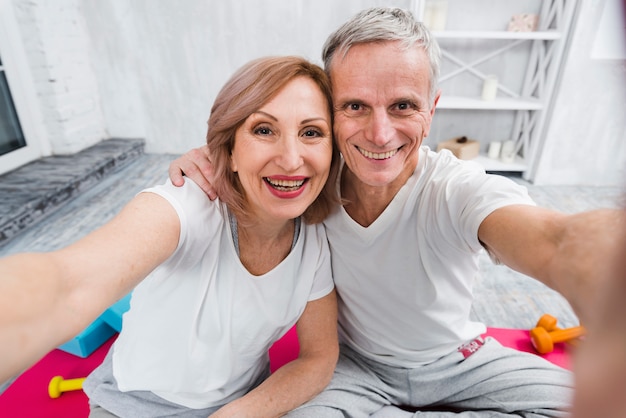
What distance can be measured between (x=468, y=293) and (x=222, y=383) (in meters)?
0.73

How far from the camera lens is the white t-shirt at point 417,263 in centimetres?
98

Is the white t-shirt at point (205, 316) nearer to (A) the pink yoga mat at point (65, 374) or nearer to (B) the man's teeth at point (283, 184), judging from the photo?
(B) the man's teeth at point (283, 184)

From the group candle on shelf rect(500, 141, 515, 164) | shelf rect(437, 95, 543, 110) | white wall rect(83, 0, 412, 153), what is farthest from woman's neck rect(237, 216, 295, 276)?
candle on shelf rect(500, 141, 515, 164)

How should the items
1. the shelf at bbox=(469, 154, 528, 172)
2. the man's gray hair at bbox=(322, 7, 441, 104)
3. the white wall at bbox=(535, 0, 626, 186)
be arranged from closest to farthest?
1. the man's gray hair at bbox=(322, 7, 441, 104)
2. the white wall at bbox=(535, 0, 626, 186)
3. the shelf at bbox=(469, 154, 528, 172)

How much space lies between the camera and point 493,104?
3385mm

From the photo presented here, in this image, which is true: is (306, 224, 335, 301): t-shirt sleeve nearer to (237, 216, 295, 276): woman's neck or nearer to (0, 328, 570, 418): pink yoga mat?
(237, 216, 295, 276): woman's neck

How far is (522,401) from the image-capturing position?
1146mm

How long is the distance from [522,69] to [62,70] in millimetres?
4006

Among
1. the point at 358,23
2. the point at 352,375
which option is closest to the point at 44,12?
the point at 358,23

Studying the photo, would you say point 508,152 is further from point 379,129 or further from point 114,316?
point 114,316

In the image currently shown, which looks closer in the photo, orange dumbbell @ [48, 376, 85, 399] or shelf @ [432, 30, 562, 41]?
orange dumbbell @ [48, 376, 85, 399]

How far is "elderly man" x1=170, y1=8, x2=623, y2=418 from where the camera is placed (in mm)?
933

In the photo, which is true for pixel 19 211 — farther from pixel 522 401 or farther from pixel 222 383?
pixel 522 401

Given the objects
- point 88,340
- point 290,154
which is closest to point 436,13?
point 290,154
